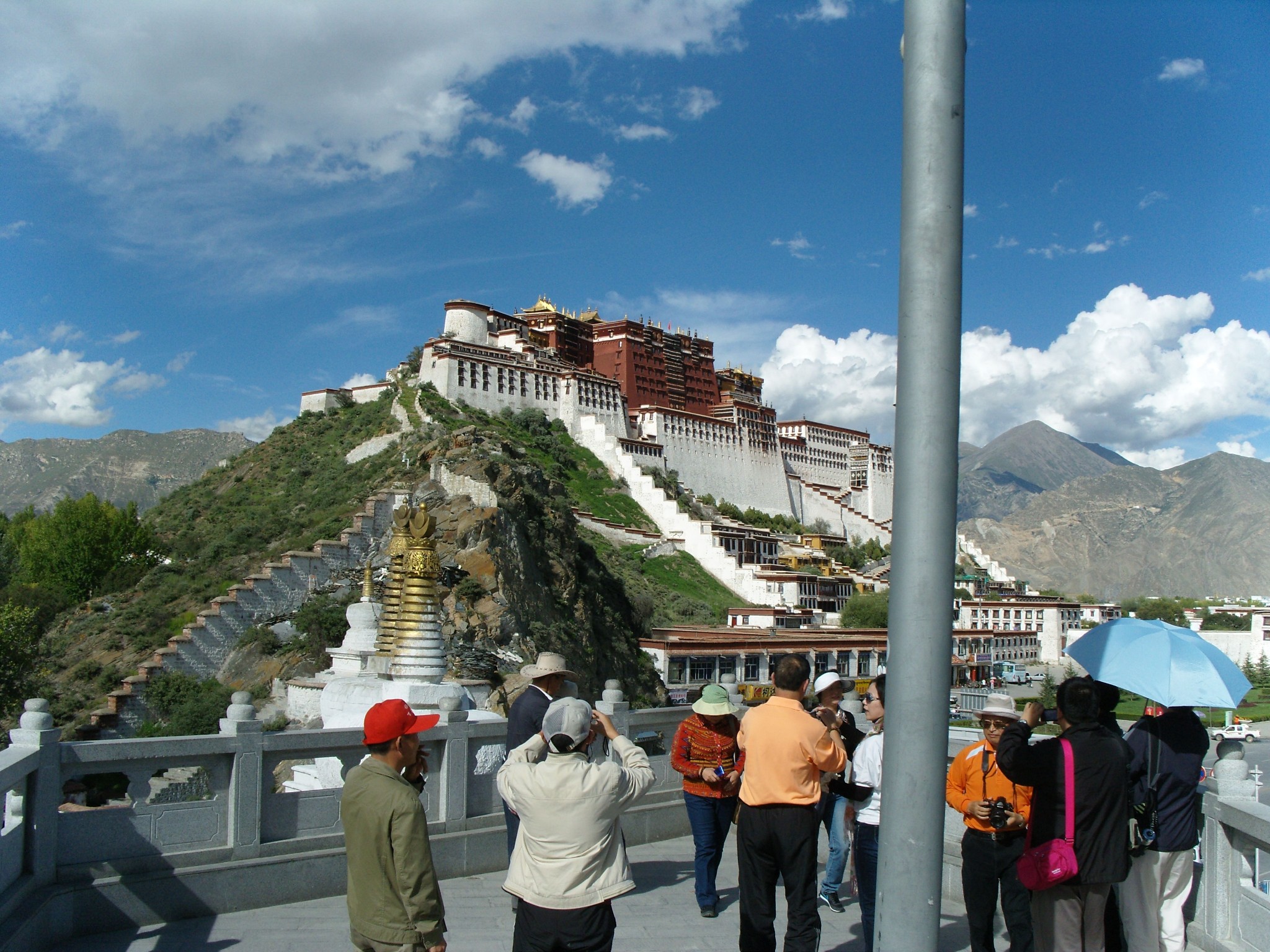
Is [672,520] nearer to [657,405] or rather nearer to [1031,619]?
[657,405]

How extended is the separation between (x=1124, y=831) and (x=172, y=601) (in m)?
35.3

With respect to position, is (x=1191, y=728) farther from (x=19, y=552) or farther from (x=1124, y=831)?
(x=19, y=552)

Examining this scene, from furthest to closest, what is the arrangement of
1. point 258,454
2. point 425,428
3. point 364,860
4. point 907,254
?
point 258,454
point 425,428
point 364,860
point 907,254

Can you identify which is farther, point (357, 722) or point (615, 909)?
point (357, 722)

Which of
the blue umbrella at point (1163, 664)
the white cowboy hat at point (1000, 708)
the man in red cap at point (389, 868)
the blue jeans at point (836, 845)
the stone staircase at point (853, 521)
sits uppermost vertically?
the stone staircase at point (853, 521)

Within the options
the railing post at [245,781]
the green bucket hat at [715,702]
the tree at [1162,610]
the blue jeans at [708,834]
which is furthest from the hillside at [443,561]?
the tree at [1162,610]

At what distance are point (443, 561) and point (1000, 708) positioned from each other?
84.1ft

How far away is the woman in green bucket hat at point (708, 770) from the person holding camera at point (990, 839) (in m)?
1.45

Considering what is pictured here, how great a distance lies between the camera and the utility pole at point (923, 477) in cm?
262

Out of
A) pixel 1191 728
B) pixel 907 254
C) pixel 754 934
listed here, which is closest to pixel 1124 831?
pixel 1191 728

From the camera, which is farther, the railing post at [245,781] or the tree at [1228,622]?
the tree at [1228,622]

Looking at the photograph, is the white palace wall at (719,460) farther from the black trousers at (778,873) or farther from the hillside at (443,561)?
the black trousers at (778,873)

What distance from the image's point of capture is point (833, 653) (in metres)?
51.2

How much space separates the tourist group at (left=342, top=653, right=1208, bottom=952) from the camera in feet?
12.7
